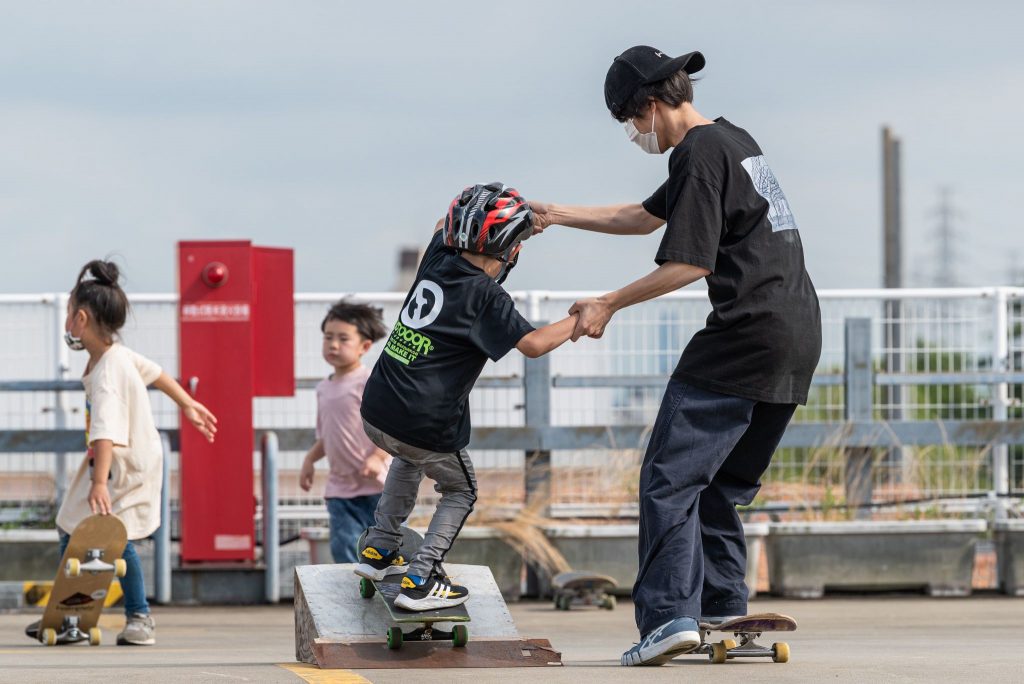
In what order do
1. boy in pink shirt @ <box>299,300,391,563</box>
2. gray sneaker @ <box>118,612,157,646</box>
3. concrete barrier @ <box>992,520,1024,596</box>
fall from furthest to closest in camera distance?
concrete barrier @ <box>992,520,1024,596</box> < boy in pink shirt @ <box>299,300,391,563</box> < gray sneaker @ <box>118,612,157,646</box>

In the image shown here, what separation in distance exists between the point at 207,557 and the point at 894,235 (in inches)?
864

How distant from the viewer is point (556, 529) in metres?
9.31

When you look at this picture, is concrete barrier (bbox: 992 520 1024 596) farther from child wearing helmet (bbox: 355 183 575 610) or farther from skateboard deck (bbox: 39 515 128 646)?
skateboard deck (bbox: 39 515 128 646)

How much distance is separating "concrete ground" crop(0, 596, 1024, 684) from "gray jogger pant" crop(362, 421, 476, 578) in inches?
22.2

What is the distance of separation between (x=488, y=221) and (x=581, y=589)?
458 cm

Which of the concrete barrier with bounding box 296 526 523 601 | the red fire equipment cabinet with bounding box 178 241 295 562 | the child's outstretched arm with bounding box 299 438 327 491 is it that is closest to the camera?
the child's outstretched arm with bounding box 299 438 327 491

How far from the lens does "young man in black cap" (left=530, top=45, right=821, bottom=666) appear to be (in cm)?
461

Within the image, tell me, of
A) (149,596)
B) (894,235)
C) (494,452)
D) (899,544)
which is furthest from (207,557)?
(894,235)

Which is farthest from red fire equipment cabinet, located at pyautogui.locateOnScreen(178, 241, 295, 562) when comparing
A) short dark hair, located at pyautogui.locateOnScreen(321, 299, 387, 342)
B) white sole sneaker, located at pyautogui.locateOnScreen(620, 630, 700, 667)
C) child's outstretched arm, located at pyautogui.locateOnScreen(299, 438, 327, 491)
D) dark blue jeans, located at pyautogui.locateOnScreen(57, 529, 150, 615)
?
white sole sneaker, located at pyautogui.locateOnScreen(620, 630, 700, 667)

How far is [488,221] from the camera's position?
4.86 metres

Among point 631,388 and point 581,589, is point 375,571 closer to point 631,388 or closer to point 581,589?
point 581,589

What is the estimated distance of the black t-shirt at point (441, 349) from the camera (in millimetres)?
4812

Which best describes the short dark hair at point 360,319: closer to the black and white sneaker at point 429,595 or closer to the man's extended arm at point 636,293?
the black and white sneaker at point 429,595

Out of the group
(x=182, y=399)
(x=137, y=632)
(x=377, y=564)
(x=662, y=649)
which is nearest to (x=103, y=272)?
(x=182, y=399)
